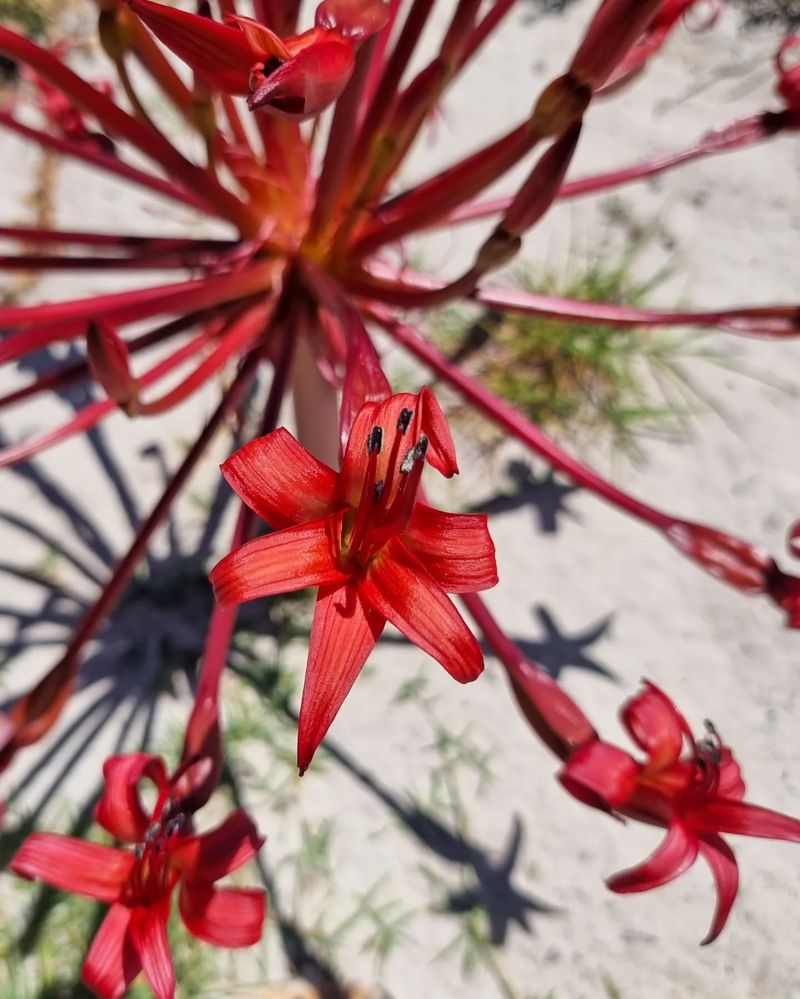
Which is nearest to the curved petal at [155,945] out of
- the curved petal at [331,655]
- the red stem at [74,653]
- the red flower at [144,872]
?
the red flower at [144,872]

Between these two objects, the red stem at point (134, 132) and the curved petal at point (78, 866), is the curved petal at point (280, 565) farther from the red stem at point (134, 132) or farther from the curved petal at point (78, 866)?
the red stem at point (134, 132)

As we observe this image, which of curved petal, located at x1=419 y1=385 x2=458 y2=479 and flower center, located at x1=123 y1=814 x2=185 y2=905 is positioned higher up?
curved petal, located at x1=419 y1=385 x2=458 y2=479

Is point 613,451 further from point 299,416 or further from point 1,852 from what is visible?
point 1,852

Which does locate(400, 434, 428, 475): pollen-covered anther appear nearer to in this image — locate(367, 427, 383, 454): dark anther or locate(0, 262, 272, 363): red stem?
locate(367, 427, 383, 454): dark anther

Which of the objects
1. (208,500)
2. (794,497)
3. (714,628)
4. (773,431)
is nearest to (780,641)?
(714,628)

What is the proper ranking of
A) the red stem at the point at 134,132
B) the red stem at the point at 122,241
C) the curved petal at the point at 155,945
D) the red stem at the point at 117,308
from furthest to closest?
1. the red stem at the point at 122,241
2. the red stem at the point at 117,308
3. the red stem at the point at 134,132
4. the curved petal at the point at 155,945

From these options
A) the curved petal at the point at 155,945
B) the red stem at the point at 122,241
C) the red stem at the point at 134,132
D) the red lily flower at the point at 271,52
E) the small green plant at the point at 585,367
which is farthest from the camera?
the small green plant at the point at 585,367

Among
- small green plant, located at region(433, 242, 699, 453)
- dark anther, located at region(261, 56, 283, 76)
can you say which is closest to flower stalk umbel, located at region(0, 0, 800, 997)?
dark anther, located at region(261, 56, 283, 76)
